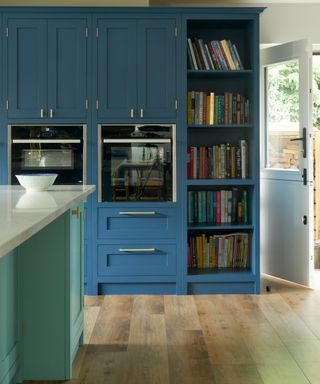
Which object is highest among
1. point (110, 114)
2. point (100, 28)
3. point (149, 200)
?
point (100, 28)

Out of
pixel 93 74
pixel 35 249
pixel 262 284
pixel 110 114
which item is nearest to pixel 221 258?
pixel 262 284

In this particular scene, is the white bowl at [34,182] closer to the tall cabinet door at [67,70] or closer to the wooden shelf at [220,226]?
the tall cabinet door at [67,70]

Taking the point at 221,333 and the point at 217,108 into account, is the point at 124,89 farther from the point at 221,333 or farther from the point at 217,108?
the point at 221,333

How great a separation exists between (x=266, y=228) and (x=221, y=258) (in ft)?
2.64

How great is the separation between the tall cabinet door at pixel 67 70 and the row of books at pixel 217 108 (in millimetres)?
880

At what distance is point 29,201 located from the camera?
2.74 metres

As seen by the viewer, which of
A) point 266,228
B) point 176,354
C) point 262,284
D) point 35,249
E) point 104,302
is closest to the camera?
point 35,249

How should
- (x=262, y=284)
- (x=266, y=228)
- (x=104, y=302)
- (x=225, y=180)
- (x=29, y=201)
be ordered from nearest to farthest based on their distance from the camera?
(x=29, y=201) → (x=104, y=302) → (x=225, y=180) → (x=262, y=284) → (x=266, y=228)

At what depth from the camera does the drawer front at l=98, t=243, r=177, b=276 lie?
196 inches

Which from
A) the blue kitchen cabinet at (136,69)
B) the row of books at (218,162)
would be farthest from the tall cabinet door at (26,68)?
the row of books at (218,162)

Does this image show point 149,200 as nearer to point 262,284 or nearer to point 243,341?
point 262,284

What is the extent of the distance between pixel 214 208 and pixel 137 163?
0.76 meters

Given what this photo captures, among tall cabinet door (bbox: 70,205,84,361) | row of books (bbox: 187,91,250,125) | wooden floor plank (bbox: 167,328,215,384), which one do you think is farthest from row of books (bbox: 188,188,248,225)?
tall cabinet door (bbox: 70,205,84,361)

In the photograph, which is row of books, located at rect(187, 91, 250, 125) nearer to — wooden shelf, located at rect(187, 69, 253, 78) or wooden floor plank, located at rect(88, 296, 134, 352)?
wooden shelf, located at rect(187, 69, 253, 78)
